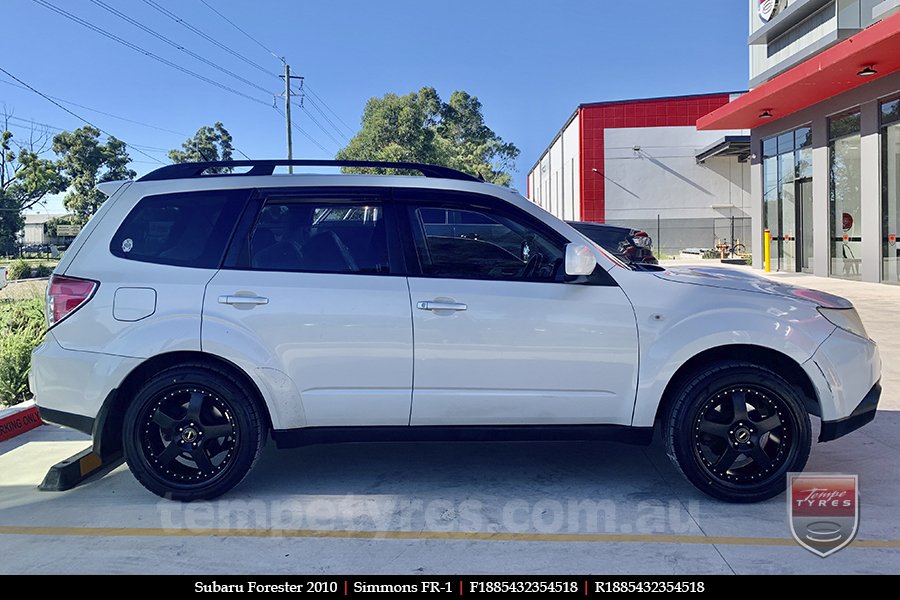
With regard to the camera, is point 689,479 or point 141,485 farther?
point 141,485

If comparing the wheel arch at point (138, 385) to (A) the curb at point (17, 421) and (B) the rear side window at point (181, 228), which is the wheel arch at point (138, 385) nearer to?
(B) the rear side window at point (181, 228)

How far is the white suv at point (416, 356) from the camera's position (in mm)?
4160

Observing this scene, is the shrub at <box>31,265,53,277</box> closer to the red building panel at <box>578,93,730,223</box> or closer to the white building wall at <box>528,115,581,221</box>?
the white building wall at <box>528,115,581,221</box>

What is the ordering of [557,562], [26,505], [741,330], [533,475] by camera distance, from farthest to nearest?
[533,475] → [26,505] → [741,330] → [557,562]

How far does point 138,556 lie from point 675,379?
3051 mm

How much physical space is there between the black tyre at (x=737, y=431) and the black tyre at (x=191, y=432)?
247cm

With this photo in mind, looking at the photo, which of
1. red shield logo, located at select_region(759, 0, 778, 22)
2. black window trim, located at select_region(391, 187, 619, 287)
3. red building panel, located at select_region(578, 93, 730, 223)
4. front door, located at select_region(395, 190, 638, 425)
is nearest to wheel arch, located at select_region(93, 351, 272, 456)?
front door, located at select_region(395, 190, 638, 425)

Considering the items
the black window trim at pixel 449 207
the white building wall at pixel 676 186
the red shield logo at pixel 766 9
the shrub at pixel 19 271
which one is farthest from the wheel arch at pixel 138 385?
the white building wall at pixel 676 186

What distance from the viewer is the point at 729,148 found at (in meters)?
32.7

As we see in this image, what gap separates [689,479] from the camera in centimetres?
423

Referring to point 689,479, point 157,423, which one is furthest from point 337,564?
point 689,479

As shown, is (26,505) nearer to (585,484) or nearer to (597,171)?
(585,484)

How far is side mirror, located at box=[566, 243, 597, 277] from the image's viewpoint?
4074 millimetres

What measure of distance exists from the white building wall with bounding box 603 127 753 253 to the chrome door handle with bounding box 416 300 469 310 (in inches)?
1356
